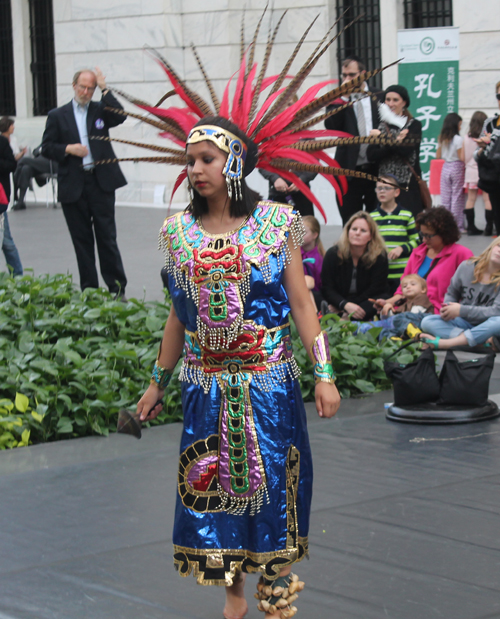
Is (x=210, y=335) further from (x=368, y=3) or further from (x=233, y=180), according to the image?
(x=368, y=3)

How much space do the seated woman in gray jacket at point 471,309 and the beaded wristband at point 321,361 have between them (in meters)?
4.28

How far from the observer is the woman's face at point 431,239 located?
8188 millimetres

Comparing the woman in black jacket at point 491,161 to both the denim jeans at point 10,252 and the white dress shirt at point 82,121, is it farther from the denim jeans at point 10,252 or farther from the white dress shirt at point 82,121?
the denim jeans at point 10,252

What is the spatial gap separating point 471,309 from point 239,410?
4.57 metres

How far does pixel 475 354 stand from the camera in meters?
7.55

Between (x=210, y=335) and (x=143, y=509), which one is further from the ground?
(x=210, y=335)

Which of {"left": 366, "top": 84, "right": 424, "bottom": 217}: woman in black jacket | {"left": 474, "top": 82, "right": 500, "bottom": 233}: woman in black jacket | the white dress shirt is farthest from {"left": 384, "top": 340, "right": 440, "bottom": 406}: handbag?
{"left": 474, "top": 82, "right": 500, "bottom": 233}: woman in black jacket

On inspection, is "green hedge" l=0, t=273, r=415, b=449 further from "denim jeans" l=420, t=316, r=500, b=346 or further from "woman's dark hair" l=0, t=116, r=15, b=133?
"woman's dark hair" l=0, t=116, r=15, b=133

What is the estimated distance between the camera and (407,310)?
8.27 m

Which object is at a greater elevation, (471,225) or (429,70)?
(429,70)

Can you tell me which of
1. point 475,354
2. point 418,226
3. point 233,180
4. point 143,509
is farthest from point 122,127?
point 233,180

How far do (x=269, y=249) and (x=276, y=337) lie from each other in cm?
30

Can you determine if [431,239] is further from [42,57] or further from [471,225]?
[42,57]

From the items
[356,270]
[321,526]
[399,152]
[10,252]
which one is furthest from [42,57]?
[321,526]
